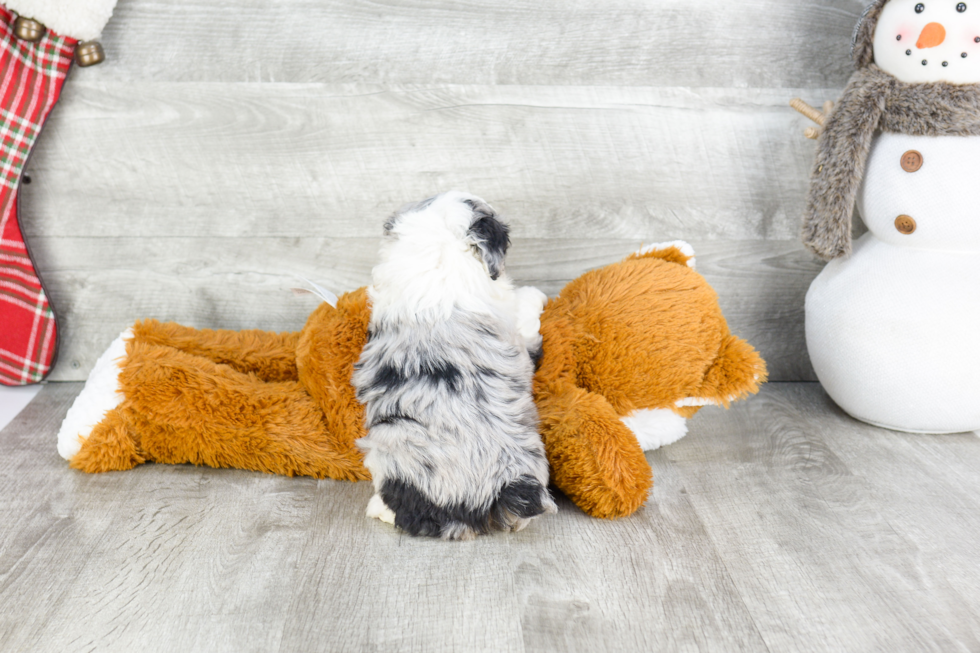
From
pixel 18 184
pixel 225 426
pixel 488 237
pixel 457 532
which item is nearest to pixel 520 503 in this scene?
pixel 457 532

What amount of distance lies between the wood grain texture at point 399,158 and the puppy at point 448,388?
467 mm

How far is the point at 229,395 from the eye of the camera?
1.35 meters

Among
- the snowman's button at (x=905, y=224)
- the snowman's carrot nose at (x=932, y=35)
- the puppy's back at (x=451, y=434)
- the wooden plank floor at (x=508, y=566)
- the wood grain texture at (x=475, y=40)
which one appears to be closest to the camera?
the wooden plank floor at (x=508, y=566)

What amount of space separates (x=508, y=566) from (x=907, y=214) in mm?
1022

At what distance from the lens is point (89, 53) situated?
149 centimetres

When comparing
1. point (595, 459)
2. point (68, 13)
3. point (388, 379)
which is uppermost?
point (68, 13)

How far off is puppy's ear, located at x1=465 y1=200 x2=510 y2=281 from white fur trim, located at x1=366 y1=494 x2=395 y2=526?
0.40 metres

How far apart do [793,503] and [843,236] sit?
Result: 54 centimetres

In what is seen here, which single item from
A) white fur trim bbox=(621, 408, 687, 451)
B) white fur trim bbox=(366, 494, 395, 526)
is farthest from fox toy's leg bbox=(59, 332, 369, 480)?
white fur trim bbox=(621, 408, 687, 451)

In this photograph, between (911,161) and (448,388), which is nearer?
(448,388)

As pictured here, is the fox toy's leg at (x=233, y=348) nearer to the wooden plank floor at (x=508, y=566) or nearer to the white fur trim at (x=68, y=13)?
the wooden plank floor at (x=508, y=566)

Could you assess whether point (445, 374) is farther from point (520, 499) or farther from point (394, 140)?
point (394, 140)

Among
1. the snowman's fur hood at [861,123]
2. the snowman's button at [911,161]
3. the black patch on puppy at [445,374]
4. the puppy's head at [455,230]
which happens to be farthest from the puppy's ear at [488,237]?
the snowman's button at [911,161]

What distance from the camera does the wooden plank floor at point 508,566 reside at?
955 millimetres
